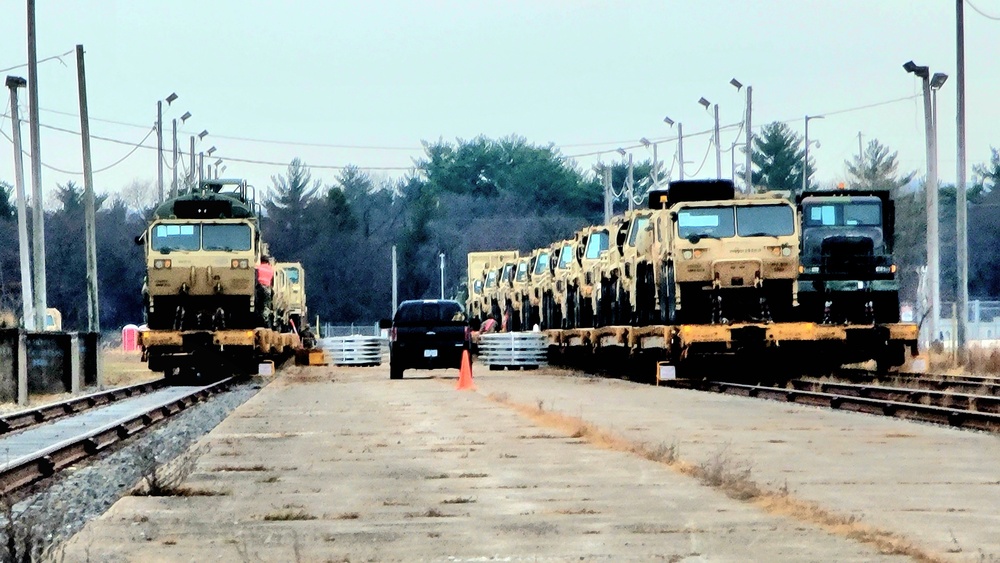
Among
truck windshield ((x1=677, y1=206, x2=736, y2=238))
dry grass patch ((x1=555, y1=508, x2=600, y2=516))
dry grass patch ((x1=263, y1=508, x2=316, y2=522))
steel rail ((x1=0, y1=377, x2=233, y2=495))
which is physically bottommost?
steel rail ((x1=0, y1=377, x2=233, y2=495))

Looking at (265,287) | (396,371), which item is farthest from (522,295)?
(265,287)

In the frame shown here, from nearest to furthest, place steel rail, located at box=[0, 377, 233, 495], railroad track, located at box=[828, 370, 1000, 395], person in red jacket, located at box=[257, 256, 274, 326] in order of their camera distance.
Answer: steel rail, located at box=[0, 377, 233, 495], railroad track, located at box=[828, 370, 1000, 395], person in red jacket, located at box=[257, 256, 274, 326]

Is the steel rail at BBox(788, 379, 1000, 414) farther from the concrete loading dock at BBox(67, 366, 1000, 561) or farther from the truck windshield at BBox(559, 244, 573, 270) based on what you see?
the truck windshield at BBox(559, 244, 573, 270)

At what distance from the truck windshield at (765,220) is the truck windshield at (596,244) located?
31.5 ft

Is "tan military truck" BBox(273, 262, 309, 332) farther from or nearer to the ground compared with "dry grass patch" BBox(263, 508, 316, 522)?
farther from the ground

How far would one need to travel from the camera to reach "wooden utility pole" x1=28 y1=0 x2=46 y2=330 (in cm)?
4334

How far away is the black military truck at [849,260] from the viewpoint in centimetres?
3419

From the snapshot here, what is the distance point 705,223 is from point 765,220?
3.68 feet

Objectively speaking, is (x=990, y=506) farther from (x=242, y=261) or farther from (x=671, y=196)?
(x=242, y=261)

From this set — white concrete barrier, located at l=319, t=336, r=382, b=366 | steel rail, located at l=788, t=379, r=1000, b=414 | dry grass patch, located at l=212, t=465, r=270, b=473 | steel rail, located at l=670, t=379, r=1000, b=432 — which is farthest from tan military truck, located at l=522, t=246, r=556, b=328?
dry grass patch, located at l=212, t=465, r=270, b=473

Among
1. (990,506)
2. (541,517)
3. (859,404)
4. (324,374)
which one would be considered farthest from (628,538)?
(324,374)

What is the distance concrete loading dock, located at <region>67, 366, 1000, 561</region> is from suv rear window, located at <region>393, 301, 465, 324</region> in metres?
16.7

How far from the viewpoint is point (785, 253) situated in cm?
3256

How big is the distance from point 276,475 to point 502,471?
1.92 metres
